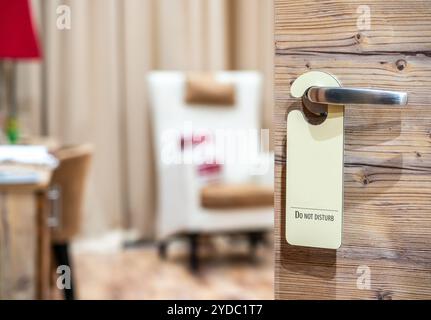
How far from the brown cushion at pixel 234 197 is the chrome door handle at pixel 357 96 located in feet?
8.16

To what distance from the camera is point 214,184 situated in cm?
348

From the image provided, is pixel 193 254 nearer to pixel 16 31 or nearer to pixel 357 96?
pixel 16 31

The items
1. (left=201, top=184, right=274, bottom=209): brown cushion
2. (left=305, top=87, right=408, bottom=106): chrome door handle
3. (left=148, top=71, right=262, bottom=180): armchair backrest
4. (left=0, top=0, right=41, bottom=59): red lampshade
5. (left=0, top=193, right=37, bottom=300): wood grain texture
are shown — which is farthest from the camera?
(left=148, top=71, right=262, bottom=180): armchair backrest

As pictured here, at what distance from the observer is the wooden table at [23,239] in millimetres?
1851

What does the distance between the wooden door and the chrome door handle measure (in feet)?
0.12

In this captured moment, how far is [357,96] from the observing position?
804mm

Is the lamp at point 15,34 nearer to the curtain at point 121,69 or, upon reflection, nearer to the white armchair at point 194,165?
the curtain at point 121,69

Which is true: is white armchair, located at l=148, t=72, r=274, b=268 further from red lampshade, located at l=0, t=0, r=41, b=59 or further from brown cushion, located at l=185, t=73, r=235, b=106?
red lampshade, located at l=0, t=0, r=41, b=59

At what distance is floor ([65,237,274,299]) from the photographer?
2.91 metres

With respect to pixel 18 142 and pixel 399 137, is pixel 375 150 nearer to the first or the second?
pixel 399 137

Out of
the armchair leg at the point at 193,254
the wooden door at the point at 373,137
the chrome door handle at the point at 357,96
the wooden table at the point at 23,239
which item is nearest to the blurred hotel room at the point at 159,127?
the armchair leg at the point at 193,254

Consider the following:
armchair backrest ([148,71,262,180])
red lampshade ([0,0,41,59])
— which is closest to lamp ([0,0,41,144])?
red lampshade ([0,0,41,59])
